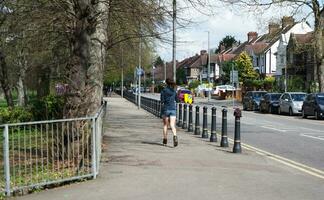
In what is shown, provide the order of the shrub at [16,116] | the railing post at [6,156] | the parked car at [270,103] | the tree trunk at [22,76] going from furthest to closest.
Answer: the parked car at [270,103], the tree trunk at [22,76], the shrub at [16,116], the railing post at [6,156]

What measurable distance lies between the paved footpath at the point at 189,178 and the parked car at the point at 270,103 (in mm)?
26287

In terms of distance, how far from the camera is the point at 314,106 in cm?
3200

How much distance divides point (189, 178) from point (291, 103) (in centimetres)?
2863

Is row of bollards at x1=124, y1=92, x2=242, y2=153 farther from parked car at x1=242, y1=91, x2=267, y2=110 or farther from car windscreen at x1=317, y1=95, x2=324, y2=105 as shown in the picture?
parked car at x1=242, y1=91, x2=267, y2=110

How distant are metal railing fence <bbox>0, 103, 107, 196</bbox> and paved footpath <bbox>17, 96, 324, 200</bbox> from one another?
0.87 feet

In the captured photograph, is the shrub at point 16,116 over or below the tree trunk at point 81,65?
below

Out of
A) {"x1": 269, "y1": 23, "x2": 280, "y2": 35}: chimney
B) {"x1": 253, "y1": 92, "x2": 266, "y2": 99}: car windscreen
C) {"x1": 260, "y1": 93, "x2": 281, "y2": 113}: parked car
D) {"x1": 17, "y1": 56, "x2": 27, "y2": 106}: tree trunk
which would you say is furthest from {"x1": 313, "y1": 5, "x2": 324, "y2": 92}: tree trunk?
{"x1": 17, "y1": 56, "x2": 27, "y2": 106}: tree trunk

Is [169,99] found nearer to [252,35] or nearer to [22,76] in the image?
[22,76]

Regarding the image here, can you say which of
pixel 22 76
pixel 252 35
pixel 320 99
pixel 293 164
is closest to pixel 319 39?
pixel 320 99

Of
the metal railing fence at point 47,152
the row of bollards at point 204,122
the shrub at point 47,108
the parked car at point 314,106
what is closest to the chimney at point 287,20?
the parked car at point 314,106

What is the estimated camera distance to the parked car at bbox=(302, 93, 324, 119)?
31.4 metres

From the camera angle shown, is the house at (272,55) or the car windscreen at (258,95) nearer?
the car windscreen at (258,95)

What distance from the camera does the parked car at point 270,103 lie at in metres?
39.7

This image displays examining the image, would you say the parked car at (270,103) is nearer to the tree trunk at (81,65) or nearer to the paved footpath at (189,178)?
the paved footpath at (189,178)
